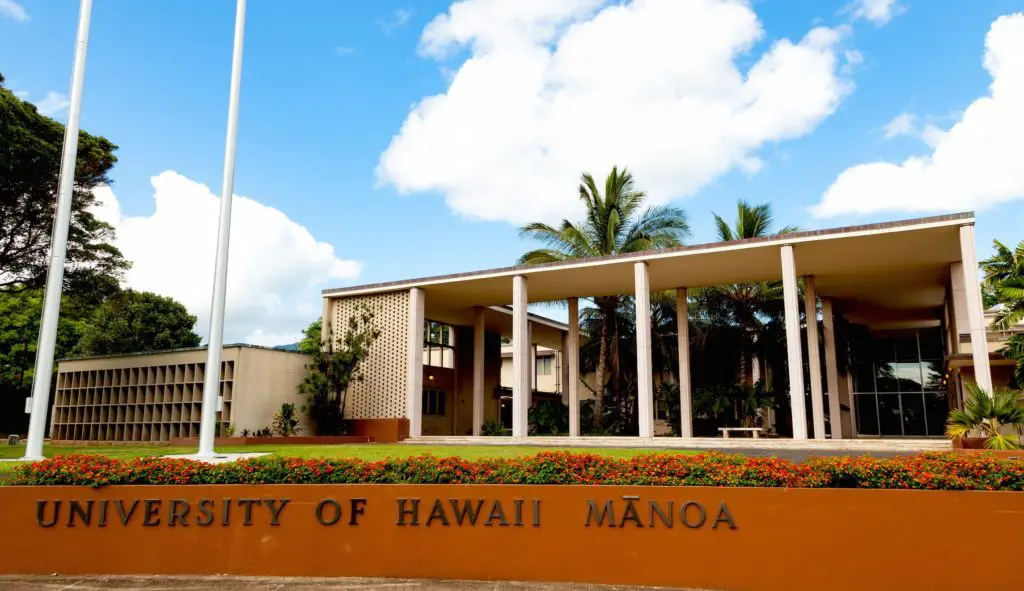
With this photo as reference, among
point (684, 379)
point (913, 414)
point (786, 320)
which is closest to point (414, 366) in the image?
point (684, 379)

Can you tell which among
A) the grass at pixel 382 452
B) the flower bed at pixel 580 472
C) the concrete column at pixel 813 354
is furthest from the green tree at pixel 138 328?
the flower bed at pixel 580 472

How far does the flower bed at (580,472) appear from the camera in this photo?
22.1 ft

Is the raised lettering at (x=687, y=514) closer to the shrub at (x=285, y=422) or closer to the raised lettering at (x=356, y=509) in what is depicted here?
the raised lettering at (x=356, y=509)

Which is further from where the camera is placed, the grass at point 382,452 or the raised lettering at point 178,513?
the grass at point 382,452

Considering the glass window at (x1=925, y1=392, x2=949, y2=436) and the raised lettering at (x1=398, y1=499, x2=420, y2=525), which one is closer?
the raised lettering at (x1=398, y1=499, x2=420, y2=525)

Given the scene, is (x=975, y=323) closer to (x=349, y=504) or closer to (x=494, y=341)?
(x=349, y=504)

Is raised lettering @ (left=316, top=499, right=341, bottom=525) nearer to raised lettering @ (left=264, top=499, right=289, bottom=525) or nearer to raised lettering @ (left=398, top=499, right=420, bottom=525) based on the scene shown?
raised lettering @ (left=264, top=499, right=289, bottom=525)

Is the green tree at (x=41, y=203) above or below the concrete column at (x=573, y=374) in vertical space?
above

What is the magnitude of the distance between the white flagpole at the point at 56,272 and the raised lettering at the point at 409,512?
7182 mm

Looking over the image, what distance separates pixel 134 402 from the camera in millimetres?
23062

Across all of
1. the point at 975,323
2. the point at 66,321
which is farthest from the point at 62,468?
the point at 66,321

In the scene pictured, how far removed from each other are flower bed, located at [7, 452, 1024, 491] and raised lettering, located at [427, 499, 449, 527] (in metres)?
0.29

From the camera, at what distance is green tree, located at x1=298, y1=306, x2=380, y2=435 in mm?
22438

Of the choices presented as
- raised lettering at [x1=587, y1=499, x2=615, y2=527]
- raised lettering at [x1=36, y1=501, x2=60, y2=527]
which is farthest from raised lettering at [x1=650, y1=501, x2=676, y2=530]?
raised lettering at [x1=36, y1=501, x2=60, y2=527]
